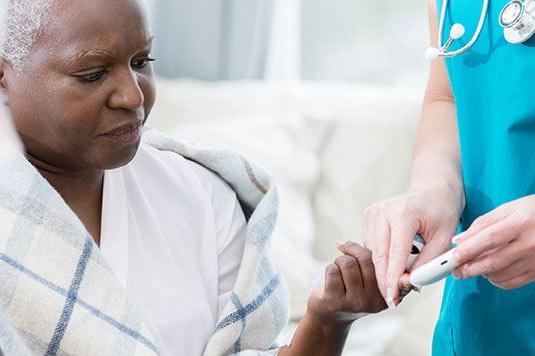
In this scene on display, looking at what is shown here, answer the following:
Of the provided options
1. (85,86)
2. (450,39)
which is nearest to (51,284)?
(85,86)

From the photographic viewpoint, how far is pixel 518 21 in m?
1.04

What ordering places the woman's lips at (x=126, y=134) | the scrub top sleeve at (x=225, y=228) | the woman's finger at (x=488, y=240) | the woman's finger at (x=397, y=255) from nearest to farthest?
the woman's finger at (x=488, y=240)
the woman's finger at (x=397, y=255)
the woman's lips at (x=126, y=134)
the scrub top sleeve at (x=225, y=228)

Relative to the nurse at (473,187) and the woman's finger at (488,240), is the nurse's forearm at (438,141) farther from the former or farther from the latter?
the woman's finger at (488,240)

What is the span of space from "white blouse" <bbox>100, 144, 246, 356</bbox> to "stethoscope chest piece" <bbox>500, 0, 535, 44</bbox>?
0.46 metres

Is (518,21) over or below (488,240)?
over

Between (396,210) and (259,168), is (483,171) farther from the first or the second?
(259,168)

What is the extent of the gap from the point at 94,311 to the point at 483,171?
495 mm

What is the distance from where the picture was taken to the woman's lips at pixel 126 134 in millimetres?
1148

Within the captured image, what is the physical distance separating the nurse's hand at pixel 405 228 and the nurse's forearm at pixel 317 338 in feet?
0.39

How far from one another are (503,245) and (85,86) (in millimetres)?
518

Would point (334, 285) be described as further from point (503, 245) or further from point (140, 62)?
point (140, 62)

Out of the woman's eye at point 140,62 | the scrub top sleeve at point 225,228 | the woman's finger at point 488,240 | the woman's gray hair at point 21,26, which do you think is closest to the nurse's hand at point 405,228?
the woman's finger at point 488,240

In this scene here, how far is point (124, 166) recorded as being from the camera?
4.24 feet

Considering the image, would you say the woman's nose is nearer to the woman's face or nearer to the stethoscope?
the woman's face
